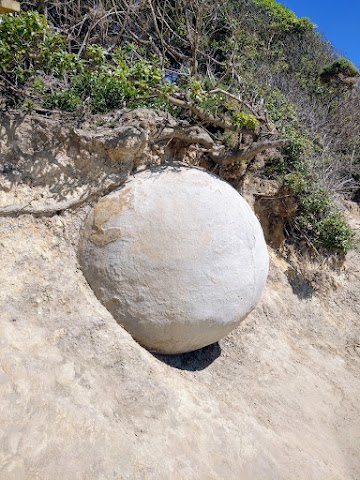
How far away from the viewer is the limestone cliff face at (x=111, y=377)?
3619 millimetres

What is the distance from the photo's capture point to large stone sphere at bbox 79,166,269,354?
15.3ft

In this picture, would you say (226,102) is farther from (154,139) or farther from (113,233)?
(113,233)

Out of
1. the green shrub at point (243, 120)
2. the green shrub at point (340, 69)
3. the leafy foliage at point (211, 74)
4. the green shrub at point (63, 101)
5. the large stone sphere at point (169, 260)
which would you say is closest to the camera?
the large stone sphere at point (169, 260)

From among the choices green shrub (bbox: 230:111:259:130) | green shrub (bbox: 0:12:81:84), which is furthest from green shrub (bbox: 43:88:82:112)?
green shrub (bbox: 230:111:259:130)

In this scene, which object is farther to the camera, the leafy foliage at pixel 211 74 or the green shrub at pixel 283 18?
the green shrub at pixel 283 18

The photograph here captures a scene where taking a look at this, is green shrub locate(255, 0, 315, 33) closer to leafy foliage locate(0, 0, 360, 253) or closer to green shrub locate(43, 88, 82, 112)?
leafy foliage locate(0, 0, 360, 253)

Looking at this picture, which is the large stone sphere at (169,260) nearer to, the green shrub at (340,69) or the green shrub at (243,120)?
the green shrub at (243,120)

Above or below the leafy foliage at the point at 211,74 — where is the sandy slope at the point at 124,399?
below

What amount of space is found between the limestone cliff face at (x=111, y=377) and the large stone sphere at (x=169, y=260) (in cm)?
24

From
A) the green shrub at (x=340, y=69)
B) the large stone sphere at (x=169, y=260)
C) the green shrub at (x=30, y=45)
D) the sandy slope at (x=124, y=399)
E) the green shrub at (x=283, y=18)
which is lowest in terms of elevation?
the sandy slope at (x=124, y=399)

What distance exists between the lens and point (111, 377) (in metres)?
4.24

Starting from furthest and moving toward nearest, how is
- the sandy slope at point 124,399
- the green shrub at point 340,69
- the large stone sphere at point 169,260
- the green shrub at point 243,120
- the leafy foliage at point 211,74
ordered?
1. the green shrub at point 340,69
2. the green shrub at point 243,120
3. the leafy foliage at point 211,74
4. the large stone sphere at point 169,260
5. the sandy slope at point 124,399

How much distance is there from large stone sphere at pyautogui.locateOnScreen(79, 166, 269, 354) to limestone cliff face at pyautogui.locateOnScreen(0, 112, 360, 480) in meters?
0.24

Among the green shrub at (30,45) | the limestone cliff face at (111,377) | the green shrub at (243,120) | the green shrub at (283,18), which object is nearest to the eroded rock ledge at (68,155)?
the limestone cliff face at (111,377)
